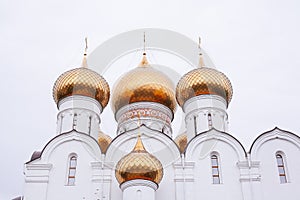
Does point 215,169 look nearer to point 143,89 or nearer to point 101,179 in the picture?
point 101,179

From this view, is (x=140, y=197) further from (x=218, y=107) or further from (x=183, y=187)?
(x=218, y=107)

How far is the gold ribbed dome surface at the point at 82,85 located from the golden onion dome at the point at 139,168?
324 cm

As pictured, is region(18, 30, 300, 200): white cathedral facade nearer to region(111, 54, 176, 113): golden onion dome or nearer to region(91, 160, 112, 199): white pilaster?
region(91, 160, 112, 199): white pilaster

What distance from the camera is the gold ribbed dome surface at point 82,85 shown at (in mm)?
13320

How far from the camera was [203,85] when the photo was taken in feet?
43.6

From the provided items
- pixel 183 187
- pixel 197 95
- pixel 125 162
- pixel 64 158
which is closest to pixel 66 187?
pixel 64 158

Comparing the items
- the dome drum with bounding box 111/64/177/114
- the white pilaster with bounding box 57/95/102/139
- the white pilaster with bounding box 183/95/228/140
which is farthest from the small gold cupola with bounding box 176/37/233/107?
the white pilaster with bounding box 57/95/102/139

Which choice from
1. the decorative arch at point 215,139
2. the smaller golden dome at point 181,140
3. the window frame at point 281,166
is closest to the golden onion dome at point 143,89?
the smaller golden dome at point 181,140

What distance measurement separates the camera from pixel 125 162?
34.8ft

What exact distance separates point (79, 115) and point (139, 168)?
3.38 meters

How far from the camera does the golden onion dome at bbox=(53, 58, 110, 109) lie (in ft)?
43.7

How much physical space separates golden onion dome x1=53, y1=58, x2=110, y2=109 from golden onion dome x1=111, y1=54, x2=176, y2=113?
72 centimetres

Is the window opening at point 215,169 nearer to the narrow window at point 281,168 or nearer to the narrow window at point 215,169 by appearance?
the narrow window at point 215,169

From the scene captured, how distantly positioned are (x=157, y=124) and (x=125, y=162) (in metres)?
3.31
